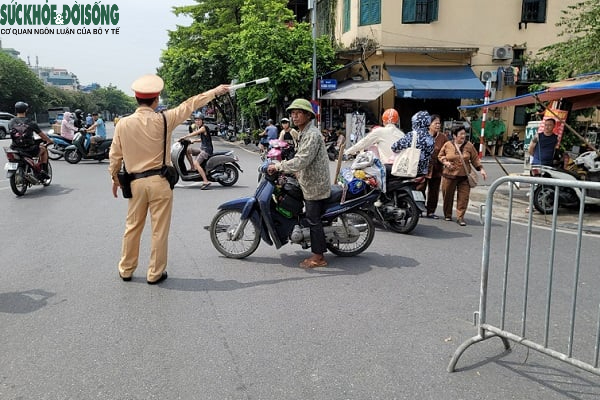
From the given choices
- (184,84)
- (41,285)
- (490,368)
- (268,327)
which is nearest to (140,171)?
(41,285)

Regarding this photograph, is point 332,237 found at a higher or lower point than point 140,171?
lower

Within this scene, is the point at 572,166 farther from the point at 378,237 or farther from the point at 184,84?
the point at 184,84

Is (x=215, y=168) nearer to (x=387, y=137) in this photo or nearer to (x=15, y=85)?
(x=387, y=137)

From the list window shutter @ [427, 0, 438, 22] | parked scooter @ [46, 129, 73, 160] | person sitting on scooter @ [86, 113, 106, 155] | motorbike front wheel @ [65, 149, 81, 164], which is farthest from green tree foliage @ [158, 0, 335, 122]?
motorbike front wheel @ [65, 149, 81, 164]

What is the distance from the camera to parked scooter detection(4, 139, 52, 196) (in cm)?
927

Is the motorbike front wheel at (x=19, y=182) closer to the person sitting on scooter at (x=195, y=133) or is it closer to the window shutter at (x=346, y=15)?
the person sitting on scooter at (x=195, y=133)

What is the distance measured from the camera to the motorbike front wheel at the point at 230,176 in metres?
10.9

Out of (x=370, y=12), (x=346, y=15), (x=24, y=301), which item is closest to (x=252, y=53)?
(x=346, y=15)

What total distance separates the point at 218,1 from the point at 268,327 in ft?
97.4

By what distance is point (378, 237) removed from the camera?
6.48 m

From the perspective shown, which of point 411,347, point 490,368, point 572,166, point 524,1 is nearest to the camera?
point 490,368

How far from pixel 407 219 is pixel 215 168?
537cm

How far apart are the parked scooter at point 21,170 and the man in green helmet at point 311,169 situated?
670 centimetres

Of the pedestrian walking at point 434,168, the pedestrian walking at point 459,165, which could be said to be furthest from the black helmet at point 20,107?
the pedestrian walking at point 459,165
